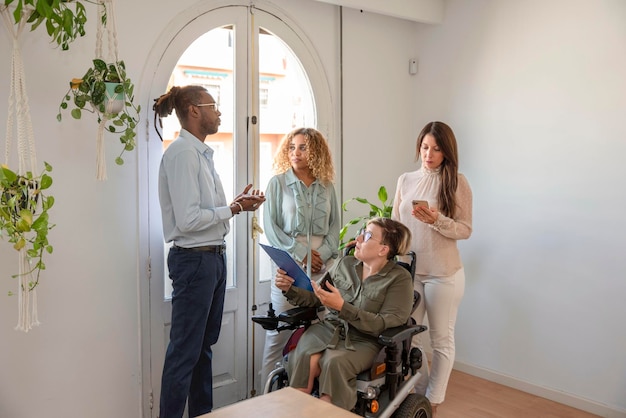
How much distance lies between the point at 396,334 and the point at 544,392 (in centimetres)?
163

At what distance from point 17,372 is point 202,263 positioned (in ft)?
2.98

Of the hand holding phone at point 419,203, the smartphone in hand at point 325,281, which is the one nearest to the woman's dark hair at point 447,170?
the hand holding phone at point 419,203

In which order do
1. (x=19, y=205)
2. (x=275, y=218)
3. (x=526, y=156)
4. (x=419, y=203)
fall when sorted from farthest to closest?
1. (x=526, y=156)
2. (x=275, y=218)
3. (x=419, y=203)
4. (x=19, y=205)

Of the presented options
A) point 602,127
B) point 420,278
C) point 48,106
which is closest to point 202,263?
point 48,106

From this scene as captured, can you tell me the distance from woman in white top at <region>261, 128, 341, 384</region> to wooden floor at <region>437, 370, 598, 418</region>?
105 cm

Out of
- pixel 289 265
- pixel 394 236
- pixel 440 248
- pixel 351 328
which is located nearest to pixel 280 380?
pixel 351 328

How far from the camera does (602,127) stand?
3.45 metres

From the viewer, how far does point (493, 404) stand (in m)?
3.64

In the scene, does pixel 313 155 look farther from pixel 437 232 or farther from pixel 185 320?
pixel 185 320

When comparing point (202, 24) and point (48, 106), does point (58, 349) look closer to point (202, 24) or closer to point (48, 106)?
point (48, 106)

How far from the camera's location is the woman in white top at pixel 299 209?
334cm

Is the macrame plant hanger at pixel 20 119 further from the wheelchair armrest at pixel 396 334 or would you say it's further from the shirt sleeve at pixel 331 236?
the shirt sleeve at pixel 331 236

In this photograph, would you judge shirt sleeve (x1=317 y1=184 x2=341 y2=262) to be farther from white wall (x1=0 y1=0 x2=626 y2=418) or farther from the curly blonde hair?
white wall (x1=0 y1=0 x2=626 y2=418)

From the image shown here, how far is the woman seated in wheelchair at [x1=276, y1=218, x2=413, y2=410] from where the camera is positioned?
261cm
